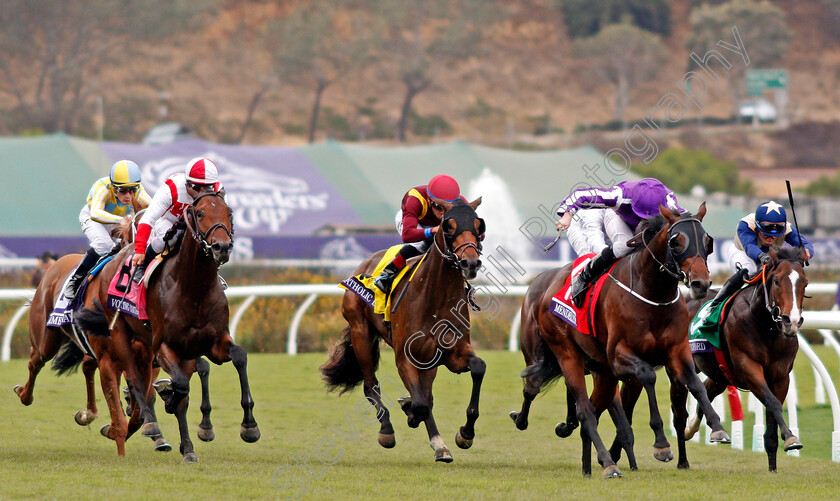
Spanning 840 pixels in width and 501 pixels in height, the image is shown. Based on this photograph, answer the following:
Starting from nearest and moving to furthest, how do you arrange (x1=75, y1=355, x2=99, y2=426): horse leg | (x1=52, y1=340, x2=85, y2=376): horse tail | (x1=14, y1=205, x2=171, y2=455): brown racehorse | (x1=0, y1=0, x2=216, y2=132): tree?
(x1=14, y1=205, x2=171, y2=455): brown racehorse < (x1=75, y1=355, x2=99, y2=426): horse leg < (x1=52, y1=340, x2=85, y2=376): horse tail < (x1=0, y1=0, x2=216, y2=132): tree

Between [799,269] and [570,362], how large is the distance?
135 centimetres

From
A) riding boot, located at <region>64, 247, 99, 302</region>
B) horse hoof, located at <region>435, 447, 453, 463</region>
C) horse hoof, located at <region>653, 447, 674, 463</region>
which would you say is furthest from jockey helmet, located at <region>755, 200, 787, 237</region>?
riding boot, located at <region>64, 247, 99, 302</region>

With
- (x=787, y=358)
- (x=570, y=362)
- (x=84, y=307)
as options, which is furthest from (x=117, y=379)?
(x=787, y=358)

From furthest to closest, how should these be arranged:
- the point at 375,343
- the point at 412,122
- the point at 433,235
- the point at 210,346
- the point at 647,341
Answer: the point at 412,122 < the point at 375,343 < the point at 433,235 < the point at 210,346 < the point at 647,341

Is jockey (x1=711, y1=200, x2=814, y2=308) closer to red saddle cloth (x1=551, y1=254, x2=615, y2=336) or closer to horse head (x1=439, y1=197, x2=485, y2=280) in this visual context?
red saddle cloth (x1=551, y1=254, x2=615, y2=336)

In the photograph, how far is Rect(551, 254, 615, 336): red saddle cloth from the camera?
255 inches

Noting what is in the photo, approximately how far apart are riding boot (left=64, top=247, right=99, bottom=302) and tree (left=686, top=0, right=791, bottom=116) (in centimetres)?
5542

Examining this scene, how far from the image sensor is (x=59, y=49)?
175 feet

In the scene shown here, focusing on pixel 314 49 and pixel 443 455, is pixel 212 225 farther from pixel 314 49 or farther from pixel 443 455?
pixel 314 49

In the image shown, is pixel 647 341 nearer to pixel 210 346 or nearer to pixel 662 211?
pixel 662 211

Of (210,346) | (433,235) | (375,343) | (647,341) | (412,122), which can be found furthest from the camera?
(412,122)

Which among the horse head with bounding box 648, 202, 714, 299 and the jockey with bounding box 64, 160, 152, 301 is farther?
the jockey with bounding box 64, 160, 152, 301

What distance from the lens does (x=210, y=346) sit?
21.5ft

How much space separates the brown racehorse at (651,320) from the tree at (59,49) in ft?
153
